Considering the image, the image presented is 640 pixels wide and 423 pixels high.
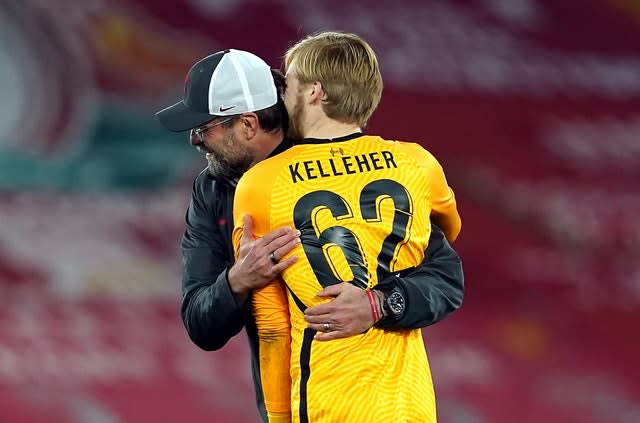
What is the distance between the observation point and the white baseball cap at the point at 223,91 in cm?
245

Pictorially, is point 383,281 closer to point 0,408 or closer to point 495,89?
point 0,408

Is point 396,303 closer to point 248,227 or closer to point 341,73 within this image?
point 248,227

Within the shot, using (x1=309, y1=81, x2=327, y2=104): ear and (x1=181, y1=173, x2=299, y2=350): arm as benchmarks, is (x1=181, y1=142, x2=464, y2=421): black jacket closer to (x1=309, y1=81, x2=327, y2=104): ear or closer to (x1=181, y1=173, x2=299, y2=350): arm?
(x1=181, y1=173, x2=299, y2=350): arm

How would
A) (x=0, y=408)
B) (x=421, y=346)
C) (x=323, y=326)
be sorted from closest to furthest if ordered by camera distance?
(x=323, y=326) < (x=421, y=346) < (x=0, y=408)

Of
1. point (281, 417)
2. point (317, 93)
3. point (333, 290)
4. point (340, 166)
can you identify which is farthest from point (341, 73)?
point (281, 417)

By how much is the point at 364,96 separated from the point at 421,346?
0.49 meters

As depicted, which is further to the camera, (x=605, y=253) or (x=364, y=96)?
(x=605, y=253)

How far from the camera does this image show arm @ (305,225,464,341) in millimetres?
2209

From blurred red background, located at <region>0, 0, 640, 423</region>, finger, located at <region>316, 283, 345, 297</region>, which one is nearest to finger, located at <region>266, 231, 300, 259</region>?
finger, located at <region>316, 283, 345, 297</region>

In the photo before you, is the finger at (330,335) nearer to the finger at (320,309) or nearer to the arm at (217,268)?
the finger at (320,309)

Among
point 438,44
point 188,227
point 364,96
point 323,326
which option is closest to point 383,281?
point 323,326

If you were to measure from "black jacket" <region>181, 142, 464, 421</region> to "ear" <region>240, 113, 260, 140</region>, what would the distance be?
63 millimetres

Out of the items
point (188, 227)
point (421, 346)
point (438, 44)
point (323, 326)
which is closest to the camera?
point (323, 326)

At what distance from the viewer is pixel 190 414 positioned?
199 inches
